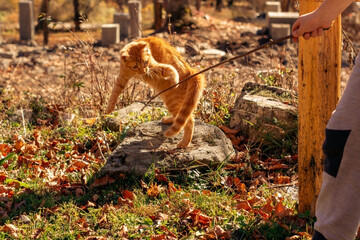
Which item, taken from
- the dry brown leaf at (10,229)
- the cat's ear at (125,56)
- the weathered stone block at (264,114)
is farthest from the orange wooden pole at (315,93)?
the dry brown leaf at (10,229)

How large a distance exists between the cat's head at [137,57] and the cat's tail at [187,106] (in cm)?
49

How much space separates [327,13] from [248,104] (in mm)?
3007

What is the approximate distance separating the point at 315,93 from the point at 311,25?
0.99 metres

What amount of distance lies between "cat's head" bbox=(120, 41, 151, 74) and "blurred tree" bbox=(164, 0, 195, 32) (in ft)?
37.0

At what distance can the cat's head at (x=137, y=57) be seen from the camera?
5.15m

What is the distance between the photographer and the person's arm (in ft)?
9.37

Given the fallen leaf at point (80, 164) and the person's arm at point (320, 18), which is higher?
the person's arm at point (320, 18)

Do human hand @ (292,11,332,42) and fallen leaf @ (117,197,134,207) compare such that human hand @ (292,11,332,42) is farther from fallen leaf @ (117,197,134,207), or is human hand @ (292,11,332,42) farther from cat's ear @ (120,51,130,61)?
cat's ear @ (120,51,130,61)

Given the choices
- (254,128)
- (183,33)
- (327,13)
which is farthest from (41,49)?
(327,13)

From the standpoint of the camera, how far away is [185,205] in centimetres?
416

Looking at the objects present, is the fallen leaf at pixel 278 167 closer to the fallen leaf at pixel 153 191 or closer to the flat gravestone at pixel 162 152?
the flat gravestone at pixel 162 152

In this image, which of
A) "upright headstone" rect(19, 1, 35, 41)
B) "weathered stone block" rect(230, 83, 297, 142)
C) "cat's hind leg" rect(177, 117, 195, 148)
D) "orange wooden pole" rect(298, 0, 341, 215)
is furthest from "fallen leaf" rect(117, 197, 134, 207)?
"upright headstone" rect(19, 1, 35, 41)

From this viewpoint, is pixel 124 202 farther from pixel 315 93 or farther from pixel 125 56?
pixel 315 93

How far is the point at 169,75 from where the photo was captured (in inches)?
198
